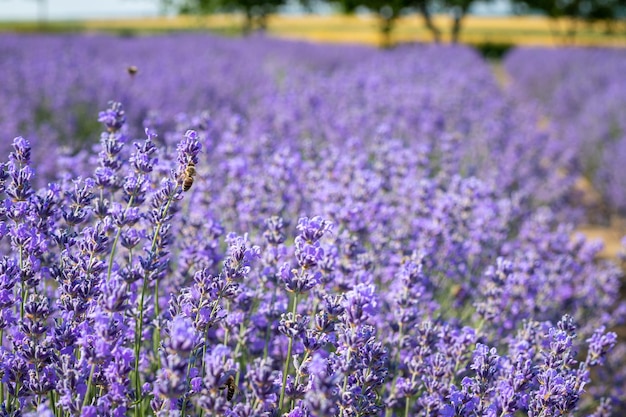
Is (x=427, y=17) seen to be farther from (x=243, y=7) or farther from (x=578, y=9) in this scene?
(x=578, y=9)

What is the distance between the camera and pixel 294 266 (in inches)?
108

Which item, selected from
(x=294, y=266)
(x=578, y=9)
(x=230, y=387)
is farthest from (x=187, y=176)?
(x=578, y=9)

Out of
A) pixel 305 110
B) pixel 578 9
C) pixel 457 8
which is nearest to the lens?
pixel 305 110

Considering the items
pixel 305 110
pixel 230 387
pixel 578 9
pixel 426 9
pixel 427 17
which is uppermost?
pixel 578 9

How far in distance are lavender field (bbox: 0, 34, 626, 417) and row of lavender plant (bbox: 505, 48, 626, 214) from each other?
0.46 feet

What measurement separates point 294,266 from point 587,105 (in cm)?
751

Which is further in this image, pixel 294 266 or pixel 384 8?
pixel 384 8

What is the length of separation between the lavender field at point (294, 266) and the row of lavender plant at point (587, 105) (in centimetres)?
14

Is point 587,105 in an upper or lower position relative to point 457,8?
lower

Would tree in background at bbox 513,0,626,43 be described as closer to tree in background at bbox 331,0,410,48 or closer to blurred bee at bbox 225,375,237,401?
tree in background at bbox 331,0,410,48

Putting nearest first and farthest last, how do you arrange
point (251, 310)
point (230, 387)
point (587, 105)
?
point (230, 387) → point (251, 310) → point (587, 105)

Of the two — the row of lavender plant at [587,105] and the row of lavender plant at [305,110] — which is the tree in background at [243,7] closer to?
the row of lavender plant at [587,105]

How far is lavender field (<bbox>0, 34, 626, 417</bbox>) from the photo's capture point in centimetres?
140

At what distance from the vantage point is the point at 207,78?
26.8 feet
